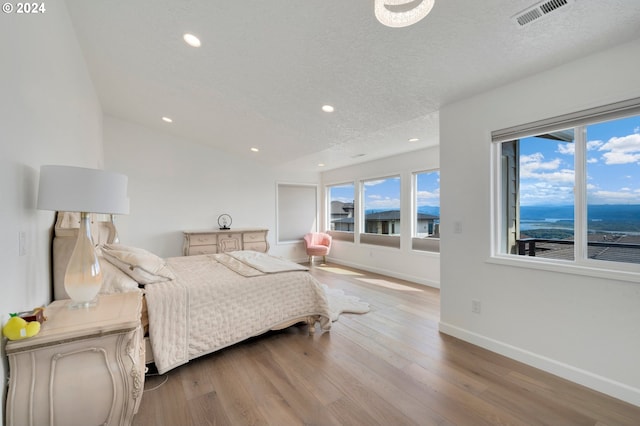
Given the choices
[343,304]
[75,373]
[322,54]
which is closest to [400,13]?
[322,54]

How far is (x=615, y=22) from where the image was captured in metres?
1.68

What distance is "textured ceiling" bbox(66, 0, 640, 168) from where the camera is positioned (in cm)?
179

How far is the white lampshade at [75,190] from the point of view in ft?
4.53

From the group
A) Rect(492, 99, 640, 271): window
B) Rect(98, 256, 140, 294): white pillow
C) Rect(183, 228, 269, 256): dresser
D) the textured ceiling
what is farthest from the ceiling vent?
Rect(183, 228, 269, 256): dresser

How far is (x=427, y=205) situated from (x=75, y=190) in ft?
15.9

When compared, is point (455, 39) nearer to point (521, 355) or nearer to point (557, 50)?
point (557, 50)

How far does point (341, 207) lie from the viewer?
23.1 feet

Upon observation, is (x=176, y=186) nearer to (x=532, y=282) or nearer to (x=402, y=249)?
(x=402, y=249)

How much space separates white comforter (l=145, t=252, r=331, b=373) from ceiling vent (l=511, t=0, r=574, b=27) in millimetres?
2770

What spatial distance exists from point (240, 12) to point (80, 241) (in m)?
1.90

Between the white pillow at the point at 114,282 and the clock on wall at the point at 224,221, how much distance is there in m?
3.49

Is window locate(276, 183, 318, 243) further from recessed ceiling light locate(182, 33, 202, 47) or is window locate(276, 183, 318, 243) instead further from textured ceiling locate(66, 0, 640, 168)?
recessed ceiling light locate(182, 33, 202, 47)

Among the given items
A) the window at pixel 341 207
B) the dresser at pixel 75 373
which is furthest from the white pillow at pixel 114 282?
the window at pixel 341 207

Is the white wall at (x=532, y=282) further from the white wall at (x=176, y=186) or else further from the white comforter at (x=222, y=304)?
the white wall at (x=176, y=186)
